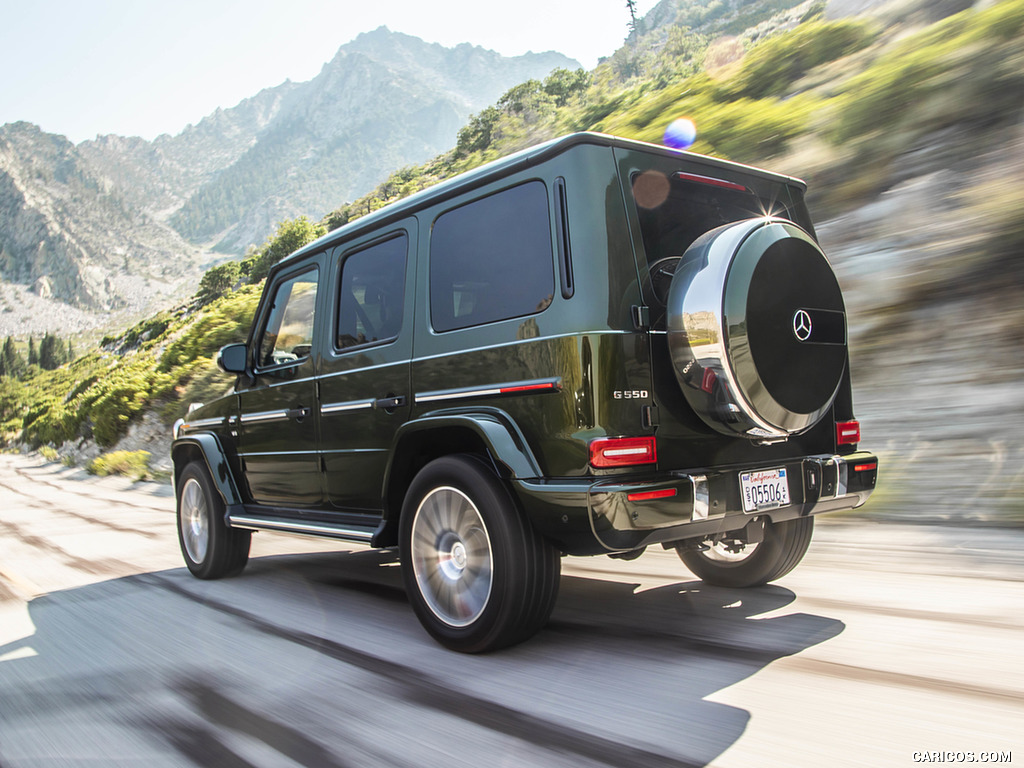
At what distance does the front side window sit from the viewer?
4741mm

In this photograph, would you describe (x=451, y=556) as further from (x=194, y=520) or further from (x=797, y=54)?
(x=797, y=54)

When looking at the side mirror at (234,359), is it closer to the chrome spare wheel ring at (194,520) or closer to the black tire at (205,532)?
the black tire at (205,532)

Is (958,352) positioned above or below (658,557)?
above

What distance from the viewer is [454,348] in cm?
358

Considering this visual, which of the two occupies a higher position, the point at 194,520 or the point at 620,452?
the point at 620,452

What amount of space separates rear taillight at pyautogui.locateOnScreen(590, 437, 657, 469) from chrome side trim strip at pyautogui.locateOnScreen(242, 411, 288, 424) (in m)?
2.43

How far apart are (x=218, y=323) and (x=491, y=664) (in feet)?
50.3

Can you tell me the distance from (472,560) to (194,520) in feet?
10.2

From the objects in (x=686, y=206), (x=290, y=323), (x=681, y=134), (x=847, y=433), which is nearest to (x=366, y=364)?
(x=290, y=323)

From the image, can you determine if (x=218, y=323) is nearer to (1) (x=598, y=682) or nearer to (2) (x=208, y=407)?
(2) (x=208, y=407)

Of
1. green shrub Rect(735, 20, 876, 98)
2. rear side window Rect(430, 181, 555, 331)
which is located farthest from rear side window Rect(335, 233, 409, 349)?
Answer: green shrub Rect(735, 20, 876, 98)

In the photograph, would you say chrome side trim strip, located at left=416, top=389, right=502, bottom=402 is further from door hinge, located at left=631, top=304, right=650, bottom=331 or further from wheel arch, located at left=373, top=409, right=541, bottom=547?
door hinge, located at left=631, top=304, right=650, bottom=331

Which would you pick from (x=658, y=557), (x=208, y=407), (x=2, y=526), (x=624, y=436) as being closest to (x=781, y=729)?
(x=624, y=436)

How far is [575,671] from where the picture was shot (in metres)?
3.17
